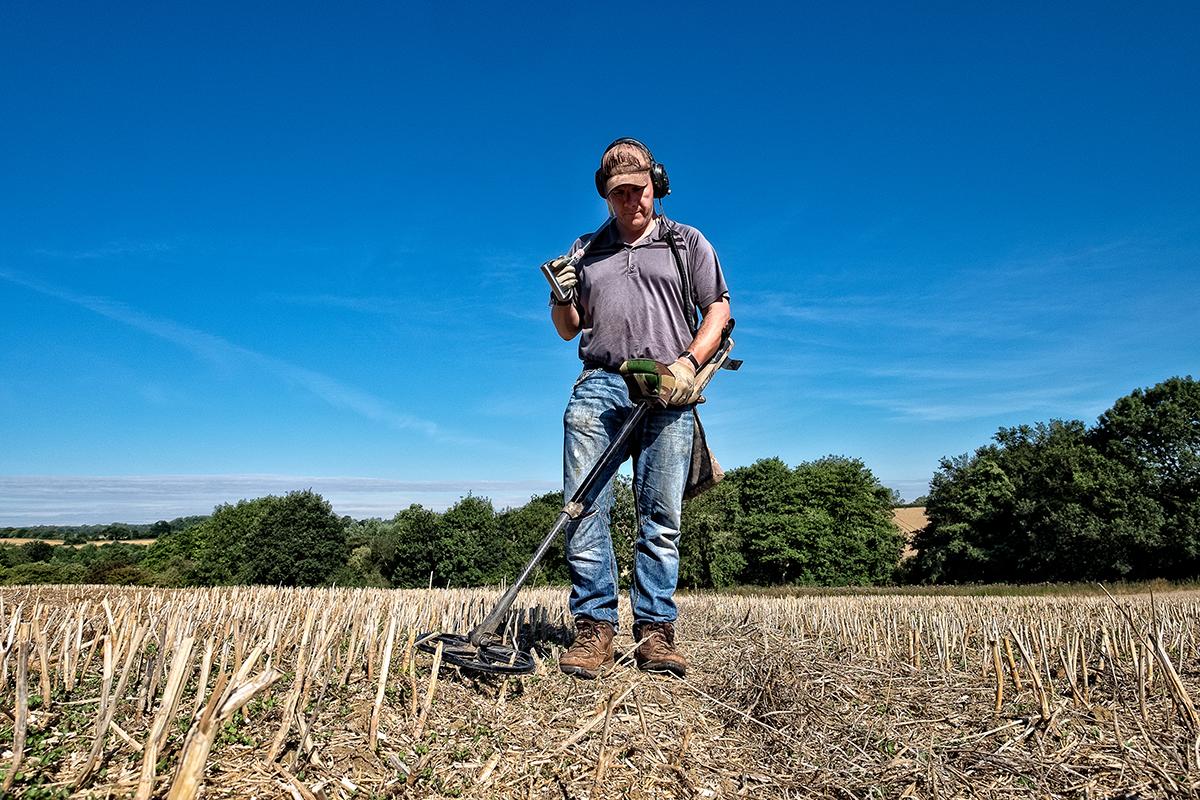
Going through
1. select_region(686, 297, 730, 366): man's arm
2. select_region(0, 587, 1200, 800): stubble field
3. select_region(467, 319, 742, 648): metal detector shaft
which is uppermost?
select_region(686, 297, 730, 366): man's arm

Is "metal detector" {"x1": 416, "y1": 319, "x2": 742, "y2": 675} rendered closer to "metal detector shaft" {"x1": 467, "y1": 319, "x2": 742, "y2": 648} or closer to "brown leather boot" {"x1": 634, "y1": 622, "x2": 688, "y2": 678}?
"metal detector shaft" {"x1": 467, "y1": 319, "x2": 742, "y2": 648}

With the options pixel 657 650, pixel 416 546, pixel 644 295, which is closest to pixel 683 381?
pixel 644 295

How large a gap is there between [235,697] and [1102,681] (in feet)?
15.3

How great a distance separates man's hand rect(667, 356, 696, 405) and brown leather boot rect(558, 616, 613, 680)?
4.77ft

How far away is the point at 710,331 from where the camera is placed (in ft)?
15.0

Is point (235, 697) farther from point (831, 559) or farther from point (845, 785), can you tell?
point (831, 559)

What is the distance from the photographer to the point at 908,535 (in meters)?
62.0

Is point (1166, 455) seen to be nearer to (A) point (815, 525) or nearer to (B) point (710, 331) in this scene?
(A) point (815, 525)

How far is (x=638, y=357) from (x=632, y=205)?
3.46ft

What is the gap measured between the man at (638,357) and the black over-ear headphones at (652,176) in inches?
0.4

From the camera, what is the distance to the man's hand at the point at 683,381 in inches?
163

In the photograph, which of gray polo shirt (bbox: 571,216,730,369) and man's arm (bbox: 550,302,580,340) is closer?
gray polo shirt (bbox: 571,216,730,369)

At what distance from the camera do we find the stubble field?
6.61 ft

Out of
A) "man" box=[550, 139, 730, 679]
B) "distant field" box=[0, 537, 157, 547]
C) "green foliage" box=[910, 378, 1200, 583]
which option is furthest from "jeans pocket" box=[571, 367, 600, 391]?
"distant field" box=[0, 537, 157, 547]
